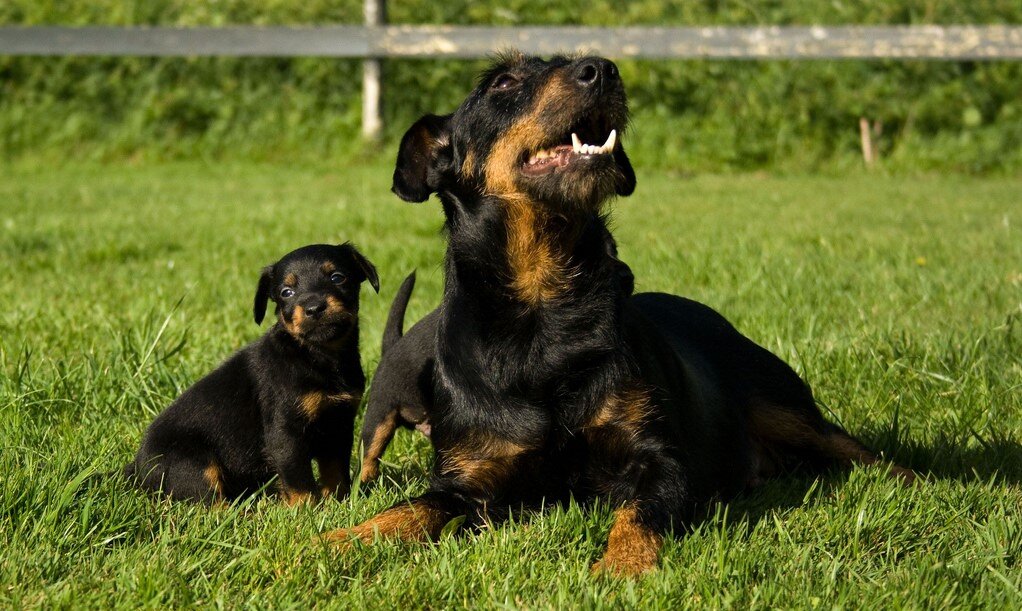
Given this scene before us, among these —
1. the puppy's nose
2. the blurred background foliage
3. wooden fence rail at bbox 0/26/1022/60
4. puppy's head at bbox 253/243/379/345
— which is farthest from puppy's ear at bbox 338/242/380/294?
the blurred background foliage

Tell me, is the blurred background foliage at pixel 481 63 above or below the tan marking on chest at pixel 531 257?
above

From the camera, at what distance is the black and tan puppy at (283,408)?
151 inches

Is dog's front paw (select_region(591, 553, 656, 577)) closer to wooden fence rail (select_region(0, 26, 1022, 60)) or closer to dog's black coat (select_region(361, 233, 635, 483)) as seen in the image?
dog's black coat (select_region(361, 233, 635, 483))

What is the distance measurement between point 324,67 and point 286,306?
11261 mm

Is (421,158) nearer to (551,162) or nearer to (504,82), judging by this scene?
(504,82)

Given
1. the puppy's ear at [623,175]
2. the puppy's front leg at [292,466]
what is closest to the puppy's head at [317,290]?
the puppy's front leg at [292,466]

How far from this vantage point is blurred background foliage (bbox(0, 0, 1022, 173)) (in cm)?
1377

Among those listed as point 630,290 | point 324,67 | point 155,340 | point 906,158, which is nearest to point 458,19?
point 324,67

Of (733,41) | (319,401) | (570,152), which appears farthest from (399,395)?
(733,41)

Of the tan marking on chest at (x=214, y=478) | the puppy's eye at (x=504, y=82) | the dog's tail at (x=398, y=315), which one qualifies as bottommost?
the tan marking on chest at (x=214, y=478)

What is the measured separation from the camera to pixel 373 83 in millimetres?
13820

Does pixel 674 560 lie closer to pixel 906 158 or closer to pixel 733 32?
pixel 733 32

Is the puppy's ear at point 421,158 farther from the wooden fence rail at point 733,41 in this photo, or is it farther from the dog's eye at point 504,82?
the wooden fence rail at point 733,41

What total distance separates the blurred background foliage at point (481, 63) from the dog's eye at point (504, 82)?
9908 millimetres
